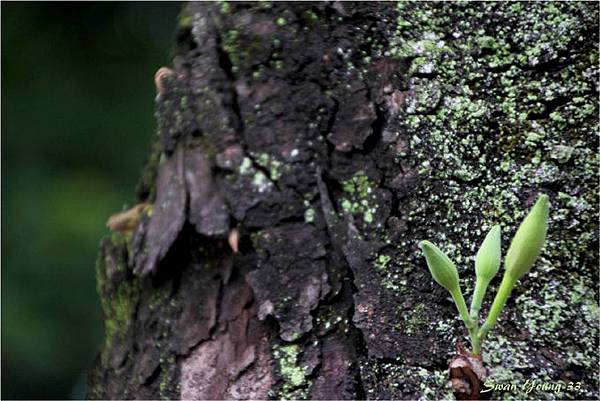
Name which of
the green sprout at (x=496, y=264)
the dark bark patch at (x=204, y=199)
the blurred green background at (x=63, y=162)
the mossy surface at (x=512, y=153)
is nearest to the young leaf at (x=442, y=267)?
the green sprout at (x=496, y=264)

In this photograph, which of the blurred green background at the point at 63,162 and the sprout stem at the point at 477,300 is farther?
the blurred green background at the point at 63,162

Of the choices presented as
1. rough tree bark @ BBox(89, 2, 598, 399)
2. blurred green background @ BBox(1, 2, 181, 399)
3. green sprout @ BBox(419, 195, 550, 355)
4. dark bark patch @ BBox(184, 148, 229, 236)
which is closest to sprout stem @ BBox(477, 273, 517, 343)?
green sprout @ BBox(419, 195, 550, 355)

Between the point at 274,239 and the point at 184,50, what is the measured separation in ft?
0.93

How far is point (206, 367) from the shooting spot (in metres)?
0.72

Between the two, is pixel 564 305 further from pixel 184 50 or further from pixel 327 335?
pixel 184 50

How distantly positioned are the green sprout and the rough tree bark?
12cm

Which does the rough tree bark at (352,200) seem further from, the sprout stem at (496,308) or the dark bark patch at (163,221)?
the sprout stem at (496,308)

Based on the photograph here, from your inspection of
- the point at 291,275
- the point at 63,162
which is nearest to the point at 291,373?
the point at 291,275

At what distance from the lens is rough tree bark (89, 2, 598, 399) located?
63 cm

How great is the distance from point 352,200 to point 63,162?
5.89 ft

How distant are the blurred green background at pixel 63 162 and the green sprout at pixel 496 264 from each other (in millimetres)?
1763

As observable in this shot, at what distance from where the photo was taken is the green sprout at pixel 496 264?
1.58 ft

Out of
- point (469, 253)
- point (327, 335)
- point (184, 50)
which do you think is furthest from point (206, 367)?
point (184, 50)

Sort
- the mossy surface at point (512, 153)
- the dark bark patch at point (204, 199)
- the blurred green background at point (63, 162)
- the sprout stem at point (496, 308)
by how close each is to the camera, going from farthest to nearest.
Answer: the blurred green background at point (63, 162), the dark bark patch at point (204, 199), the mossy surface at point (512, 153), the sprout stem at point (496, 308)
